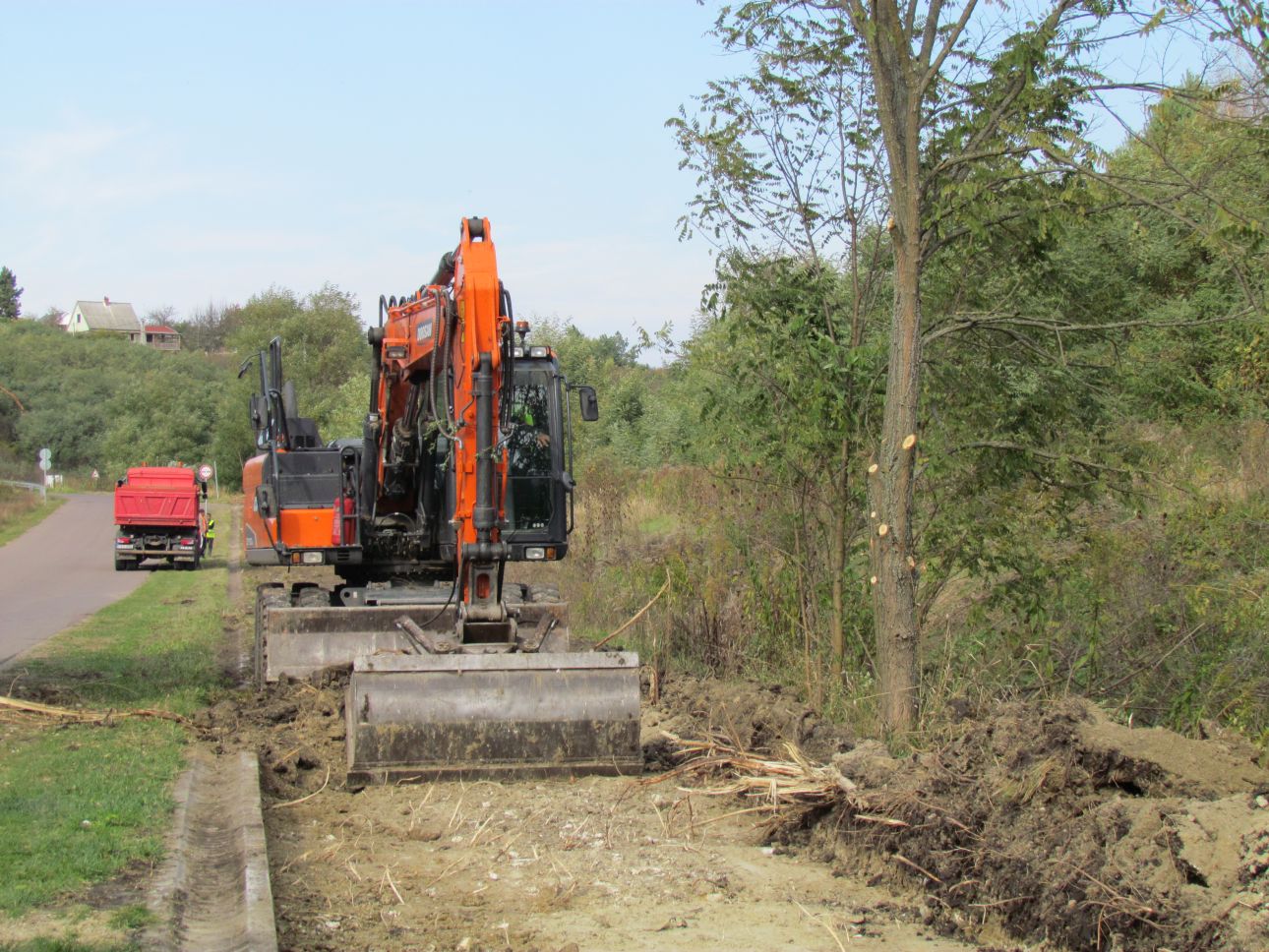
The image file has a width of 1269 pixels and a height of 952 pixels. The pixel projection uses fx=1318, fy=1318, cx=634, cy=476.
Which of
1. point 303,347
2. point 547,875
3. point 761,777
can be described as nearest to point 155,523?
point 761,777

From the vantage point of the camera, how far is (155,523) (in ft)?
107

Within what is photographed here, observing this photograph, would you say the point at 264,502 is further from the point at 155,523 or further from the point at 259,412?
the point at 155,523

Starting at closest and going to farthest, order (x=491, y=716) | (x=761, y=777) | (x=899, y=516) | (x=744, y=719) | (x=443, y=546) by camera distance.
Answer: (x=761, y=777) → (x=491, y=716) → (x=899, y=516) → (x=744, y=719) → (x=443, y=546)

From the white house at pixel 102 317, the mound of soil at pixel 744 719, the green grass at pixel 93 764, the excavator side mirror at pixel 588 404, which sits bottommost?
the green grass at pixel 93 764

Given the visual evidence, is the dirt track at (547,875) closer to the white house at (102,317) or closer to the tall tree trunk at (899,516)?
the tall tree trunk at (899,516)

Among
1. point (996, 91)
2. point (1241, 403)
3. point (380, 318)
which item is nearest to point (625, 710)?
point (996, 91)

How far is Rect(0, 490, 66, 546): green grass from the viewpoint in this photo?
45.3m

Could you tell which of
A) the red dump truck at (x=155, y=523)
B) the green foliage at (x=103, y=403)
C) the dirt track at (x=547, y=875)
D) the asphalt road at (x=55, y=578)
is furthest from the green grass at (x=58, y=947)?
the green foliage at (x=103, y=403)

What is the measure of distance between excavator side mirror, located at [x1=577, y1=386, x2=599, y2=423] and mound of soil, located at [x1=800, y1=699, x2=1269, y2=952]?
4733 millimetres

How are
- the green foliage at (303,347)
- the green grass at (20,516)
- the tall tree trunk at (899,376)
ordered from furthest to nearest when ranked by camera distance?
the green foliage at (303,347) → the green grass at (20,516) → the tall tree trunk at (899,376)

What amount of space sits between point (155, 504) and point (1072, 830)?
30152 millimetres

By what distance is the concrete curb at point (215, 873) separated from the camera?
548 cm

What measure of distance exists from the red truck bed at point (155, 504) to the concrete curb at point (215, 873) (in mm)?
25402

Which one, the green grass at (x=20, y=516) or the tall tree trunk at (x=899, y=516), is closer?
the tall tree trunk at (x=899, y=516)
